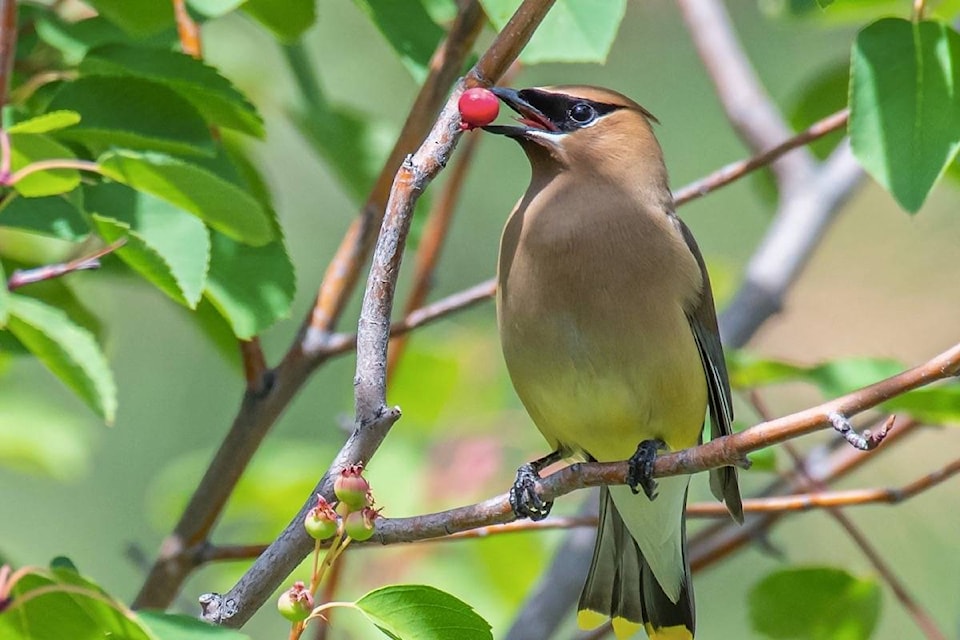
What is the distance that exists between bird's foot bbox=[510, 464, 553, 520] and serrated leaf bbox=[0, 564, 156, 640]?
0.68 metres

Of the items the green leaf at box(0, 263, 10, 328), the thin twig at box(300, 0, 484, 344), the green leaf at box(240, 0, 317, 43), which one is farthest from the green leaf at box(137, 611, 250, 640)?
the green leaf at box(240, 0, 317, 43)

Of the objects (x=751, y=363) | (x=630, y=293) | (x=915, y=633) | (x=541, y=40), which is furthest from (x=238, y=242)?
(x=915, y=633)

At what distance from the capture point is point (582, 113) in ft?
12.9

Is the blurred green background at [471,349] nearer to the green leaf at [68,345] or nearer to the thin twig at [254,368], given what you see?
the thin twig at [254,368]

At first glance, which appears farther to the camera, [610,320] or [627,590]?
[627,590]

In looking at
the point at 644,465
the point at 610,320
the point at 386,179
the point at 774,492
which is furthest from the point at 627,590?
the point at 386,179

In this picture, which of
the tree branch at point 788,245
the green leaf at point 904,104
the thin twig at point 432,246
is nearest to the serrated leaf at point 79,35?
the thin twig at point 432,246

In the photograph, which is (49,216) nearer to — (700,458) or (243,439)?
(243,439)

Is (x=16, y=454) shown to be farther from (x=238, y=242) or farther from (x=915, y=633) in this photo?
(x=915, y=633)

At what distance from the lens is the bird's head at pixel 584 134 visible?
383cm

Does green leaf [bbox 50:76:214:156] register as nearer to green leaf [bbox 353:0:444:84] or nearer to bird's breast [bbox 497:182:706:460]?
green leaf [bbox 353:0:444:84]

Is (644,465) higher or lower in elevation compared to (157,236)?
lower

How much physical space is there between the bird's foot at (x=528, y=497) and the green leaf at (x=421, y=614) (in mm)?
242

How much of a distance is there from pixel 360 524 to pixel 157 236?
79 cm
